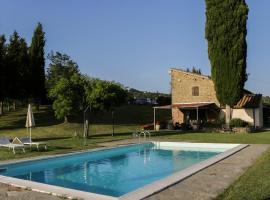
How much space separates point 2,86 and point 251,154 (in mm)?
27403

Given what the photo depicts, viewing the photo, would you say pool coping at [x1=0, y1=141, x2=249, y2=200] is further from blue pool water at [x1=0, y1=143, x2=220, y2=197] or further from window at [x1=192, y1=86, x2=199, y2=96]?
window at [x1=192, y1=86, x2=199, y2=96]

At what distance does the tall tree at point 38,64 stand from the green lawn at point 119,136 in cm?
269

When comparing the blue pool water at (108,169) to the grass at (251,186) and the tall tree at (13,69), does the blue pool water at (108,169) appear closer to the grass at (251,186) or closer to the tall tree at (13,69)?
the grass at (251,186)

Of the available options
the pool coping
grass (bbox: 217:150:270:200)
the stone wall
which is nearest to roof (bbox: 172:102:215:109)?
the stone wall

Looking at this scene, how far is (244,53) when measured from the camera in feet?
104

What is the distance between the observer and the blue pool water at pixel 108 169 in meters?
12.0

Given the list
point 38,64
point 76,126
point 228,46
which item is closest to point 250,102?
point 228,46

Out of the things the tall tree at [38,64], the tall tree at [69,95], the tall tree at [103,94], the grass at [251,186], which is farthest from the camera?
the tall tree at [38,64]

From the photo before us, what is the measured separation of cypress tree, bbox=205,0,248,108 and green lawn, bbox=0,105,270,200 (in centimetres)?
465

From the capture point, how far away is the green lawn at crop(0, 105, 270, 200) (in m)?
8.62

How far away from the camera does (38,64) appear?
137 feet

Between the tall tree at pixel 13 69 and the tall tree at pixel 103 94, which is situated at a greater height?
the tall tree at pixel 13 69

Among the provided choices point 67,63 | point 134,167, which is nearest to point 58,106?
point 134,167

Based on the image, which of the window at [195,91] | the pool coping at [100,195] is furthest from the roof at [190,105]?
the pool coping at [100,195]
